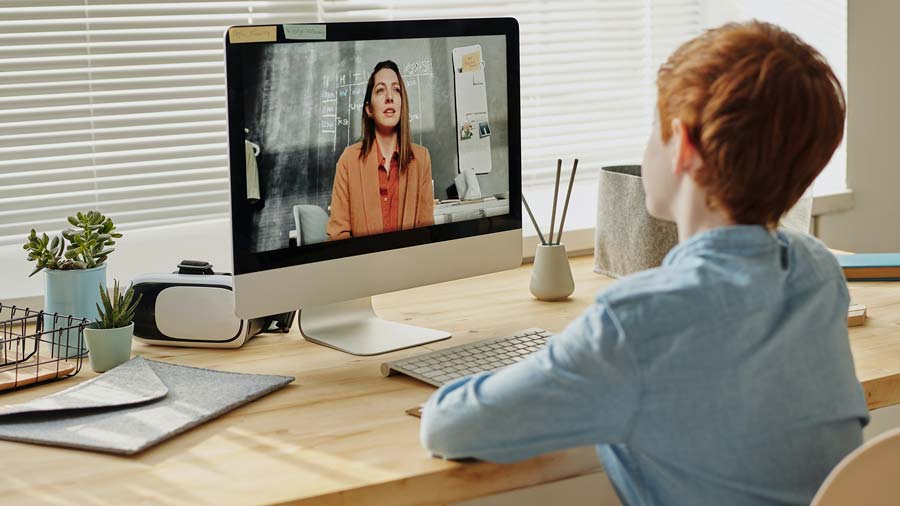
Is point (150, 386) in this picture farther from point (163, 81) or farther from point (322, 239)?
point (163, 81)

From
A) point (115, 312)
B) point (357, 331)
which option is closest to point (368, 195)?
point (357, 331)

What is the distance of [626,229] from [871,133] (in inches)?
41.9

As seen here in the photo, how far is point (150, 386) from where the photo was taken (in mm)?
1469

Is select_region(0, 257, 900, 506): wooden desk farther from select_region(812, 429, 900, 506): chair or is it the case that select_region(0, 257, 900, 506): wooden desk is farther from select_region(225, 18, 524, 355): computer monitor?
select_region(812, 429, 900, 506): chair

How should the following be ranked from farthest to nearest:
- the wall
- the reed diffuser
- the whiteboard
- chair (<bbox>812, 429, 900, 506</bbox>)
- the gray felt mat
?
1. the wall
2. the reed diffuser
3. the whiteboard
4. the gray felt mat
5. chair (<bbox>812, 429, 900, 506</bbox>)

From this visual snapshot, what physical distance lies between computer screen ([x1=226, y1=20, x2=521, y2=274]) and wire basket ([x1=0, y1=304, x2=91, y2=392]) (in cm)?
31

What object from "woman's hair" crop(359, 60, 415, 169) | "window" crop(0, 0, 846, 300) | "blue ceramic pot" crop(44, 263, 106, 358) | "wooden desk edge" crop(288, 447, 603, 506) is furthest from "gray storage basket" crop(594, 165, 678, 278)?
"blue ceramic pot" crop(44, 263, 106, 358)

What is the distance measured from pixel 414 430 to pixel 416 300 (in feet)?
2.40

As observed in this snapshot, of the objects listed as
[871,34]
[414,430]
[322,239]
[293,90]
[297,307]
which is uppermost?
[871,34]

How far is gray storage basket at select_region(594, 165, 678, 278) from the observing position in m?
2.04

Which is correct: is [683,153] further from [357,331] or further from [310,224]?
[357,331]

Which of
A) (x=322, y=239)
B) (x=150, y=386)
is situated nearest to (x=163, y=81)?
(x=322, y=239)

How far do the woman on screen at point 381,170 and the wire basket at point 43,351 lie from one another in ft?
1.40

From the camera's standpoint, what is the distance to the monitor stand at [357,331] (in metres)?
1.71
